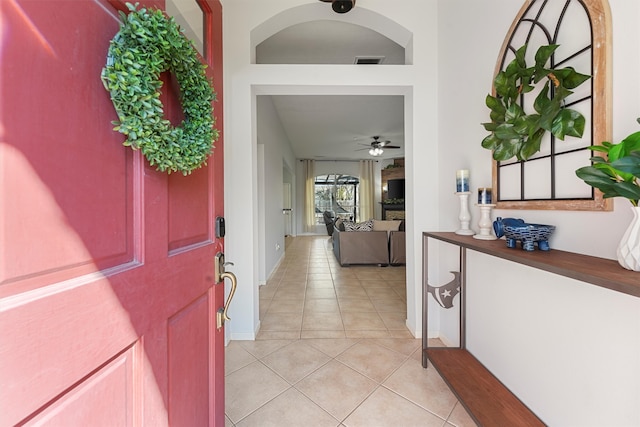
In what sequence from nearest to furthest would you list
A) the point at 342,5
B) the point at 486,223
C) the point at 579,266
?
the point at 579,266 < the point at 486,223 < the point at 342,5

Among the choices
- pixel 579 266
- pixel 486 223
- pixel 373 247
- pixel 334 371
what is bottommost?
pixel 334 371

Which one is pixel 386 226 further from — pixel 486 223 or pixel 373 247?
pixel 486 223

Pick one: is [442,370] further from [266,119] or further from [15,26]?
[266,119]

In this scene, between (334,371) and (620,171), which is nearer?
(620,171)

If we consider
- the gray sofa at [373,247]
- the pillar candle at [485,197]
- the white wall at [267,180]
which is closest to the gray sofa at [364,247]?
the gray sofa at [373,247]

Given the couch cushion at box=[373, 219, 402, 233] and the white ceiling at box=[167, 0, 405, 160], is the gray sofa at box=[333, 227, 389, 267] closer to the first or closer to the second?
the couch cushion at box=[373, 219, 402, 233]

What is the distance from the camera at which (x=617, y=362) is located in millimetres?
937

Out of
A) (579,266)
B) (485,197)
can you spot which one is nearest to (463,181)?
(485,197)

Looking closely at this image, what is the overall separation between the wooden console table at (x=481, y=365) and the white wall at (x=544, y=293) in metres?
0.06

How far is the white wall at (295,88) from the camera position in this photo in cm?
215

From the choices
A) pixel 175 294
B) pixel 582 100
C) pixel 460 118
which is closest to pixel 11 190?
pixel 175 294

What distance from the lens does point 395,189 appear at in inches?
336

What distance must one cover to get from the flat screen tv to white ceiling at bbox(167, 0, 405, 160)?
896mm

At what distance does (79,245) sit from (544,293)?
1.75 m
